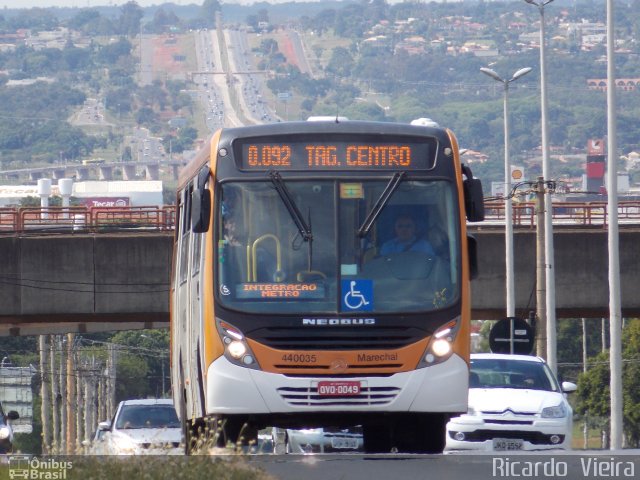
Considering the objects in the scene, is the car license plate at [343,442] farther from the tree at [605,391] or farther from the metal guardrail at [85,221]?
the tree at [605,391]

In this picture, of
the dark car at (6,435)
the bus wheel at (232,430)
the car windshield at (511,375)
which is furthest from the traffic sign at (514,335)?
the bus wheel at (232,430)

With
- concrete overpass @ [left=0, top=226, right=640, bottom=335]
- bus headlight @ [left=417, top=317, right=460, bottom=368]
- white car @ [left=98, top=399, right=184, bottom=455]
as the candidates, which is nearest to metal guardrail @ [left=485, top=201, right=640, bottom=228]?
concrete overpass @ [left=0, top=226, right=640, bottom=335]

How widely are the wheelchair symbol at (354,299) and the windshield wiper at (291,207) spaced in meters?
0.61

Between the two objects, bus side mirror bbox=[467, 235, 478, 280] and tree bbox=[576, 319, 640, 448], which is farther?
tree bbox=[576, 319, 640, 448]

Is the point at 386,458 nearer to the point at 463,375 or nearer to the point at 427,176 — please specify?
the point at 463,375

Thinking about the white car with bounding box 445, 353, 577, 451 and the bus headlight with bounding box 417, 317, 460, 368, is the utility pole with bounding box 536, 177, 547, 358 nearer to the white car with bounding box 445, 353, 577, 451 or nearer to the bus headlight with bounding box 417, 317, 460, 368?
the white car with bounding box 445, 353, 577, 451

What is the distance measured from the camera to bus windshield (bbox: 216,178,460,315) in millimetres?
14281

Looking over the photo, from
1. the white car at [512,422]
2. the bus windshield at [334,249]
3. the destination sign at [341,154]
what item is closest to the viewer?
the bus windshield at [334,249]

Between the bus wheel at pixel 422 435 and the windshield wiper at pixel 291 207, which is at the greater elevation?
the windshield wiper at pixel 291 207

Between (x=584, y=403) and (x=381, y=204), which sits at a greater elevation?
(x=381, y=204)

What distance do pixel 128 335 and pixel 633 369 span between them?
3164 cm

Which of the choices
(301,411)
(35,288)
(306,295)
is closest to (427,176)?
(306,295)

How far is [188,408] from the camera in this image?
1673 centimetres

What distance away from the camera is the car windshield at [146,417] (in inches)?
898
